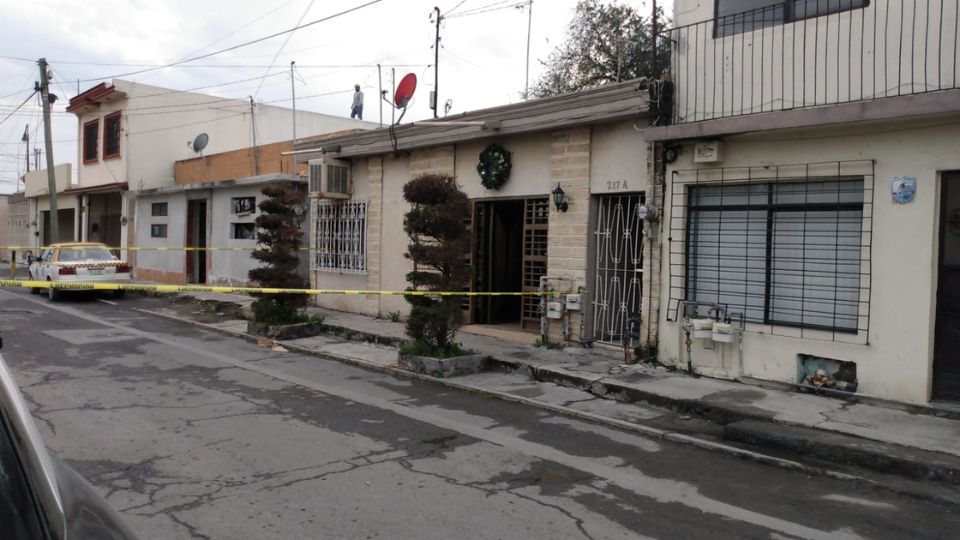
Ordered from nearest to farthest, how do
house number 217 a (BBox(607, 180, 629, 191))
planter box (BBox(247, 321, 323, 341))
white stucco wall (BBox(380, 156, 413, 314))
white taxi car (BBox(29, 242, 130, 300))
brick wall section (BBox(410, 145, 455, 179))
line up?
house number 217 a (BBox(607, 180, 629, 191)) < planter box (BBox(247, 321, 323, 341)) < brick wall section (BBox(410, 145, 455, 179)) < white stucco wall (BBox(380, 156, 413, 314)) < white taxi car (BBox(29, 242, 130, 300))

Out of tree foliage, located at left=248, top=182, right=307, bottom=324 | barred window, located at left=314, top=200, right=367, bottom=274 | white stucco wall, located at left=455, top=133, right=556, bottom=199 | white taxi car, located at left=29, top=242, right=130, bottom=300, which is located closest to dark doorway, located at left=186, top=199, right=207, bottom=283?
white taxi car, located at left=29, top=242, right=130, bottom=300

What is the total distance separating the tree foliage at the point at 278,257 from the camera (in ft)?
43.8

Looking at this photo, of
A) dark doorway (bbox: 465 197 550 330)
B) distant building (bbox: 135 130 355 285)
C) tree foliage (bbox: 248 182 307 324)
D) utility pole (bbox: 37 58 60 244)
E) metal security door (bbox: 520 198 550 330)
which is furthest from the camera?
utility pole (bbox: 37 58 60 244)

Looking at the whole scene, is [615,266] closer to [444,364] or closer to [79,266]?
[444,364]

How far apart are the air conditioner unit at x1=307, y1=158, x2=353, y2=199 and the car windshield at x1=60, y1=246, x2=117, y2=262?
7.48 m

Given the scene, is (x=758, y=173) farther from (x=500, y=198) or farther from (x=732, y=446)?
(x=500, y=198)

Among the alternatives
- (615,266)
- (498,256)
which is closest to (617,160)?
(615,266)

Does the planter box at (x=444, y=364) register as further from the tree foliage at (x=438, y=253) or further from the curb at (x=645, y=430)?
the tree foliage at (x=438, y=253)

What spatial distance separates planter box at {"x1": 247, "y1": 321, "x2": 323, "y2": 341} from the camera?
43.2 ft

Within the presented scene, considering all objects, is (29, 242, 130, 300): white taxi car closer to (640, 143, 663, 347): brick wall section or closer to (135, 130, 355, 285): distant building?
(135, 130, 355, 285): distant building

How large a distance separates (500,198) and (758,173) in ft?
16.4

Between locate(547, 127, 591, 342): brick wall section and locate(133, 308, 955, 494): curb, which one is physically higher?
locate(547, 127, 591, 342): brick wall section

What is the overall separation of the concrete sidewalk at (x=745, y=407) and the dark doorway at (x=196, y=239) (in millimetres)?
13409

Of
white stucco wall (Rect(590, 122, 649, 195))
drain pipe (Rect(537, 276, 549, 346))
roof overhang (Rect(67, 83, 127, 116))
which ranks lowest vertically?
drain pipe (Rect(537, 276, 549, 346))
